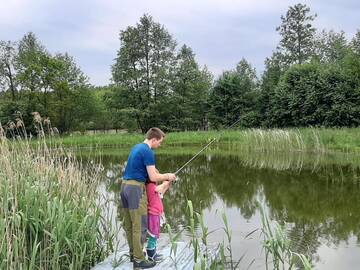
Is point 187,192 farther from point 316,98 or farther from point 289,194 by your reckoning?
point 316,98

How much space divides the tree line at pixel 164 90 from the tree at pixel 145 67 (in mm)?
76

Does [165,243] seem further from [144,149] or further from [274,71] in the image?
[274,71]

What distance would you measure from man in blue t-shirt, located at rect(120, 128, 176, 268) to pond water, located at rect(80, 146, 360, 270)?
0.83 m

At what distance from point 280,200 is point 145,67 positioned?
90.2 feet

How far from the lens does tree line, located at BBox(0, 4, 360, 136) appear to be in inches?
1248

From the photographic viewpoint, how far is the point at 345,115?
29719 millimetres

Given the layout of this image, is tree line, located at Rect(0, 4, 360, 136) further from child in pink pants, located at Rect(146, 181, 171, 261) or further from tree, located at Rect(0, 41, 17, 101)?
child in pink pants, located at Rect(146, 181, 171, 261)

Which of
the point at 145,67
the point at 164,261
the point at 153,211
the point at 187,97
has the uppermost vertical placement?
the point at 145,67

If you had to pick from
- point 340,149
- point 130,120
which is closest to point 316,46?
point 130,120

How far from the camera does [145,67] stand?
36500mm

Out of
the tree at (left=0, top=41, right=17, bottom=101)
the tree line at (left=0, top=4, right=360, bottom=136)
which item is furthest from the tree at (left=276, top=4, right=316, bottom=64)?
the tree at (left=0, top=41, right=17, bottom=101)

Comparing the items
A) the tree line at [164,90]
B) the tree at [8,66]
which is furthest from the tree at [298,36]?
the tree at [8,66]

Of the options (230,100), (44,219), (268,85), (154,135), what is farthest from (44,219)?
(268,85)

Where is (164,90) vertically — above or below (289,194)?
above
